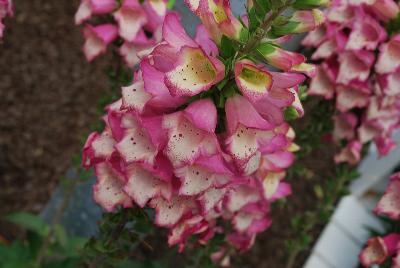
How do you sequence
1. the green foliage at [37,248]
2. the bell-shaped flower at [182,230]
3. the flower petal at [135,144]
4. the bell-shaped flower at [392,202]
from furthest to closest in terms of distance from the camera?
the green foliage at [37,248]
the bell-shaped flower at [392,202]
the bell-shaped flower at [182,230]
the flower petal at [135,144]

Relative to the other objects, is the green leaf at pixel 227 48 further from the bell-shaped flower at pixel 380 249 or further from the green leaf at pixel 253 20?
the bell-shaped flower at pixel 380 249

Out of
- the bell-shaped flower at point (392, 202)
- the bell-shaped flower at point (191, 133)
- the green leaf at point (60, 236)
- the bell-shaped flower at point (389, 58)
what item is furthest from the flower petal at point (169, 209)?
the green leaf at point (60, 236)

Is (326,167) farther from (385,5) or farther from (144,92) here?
(144,92)

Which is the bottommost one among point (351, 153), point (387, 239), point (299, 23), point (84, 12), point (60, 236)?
point (60, 236)

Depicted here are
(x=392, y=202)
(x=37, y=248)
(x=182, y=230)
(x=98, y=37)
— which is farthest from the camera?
(x=37, y=248)

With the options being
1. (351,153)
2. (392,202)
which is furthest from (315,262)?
(392,202)

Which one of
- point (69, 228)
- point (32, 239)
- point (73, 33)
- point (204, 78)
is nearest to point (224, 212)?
point (204, 78)

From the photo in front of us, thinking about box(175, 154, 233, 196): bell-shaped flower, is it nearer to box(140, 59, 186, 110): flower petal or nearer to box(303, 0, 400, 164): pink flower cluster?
box(140, 59, 186, 110): flower petal

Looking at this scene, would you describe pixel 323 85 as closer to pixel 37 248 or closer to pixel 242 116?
pixel 242 116
